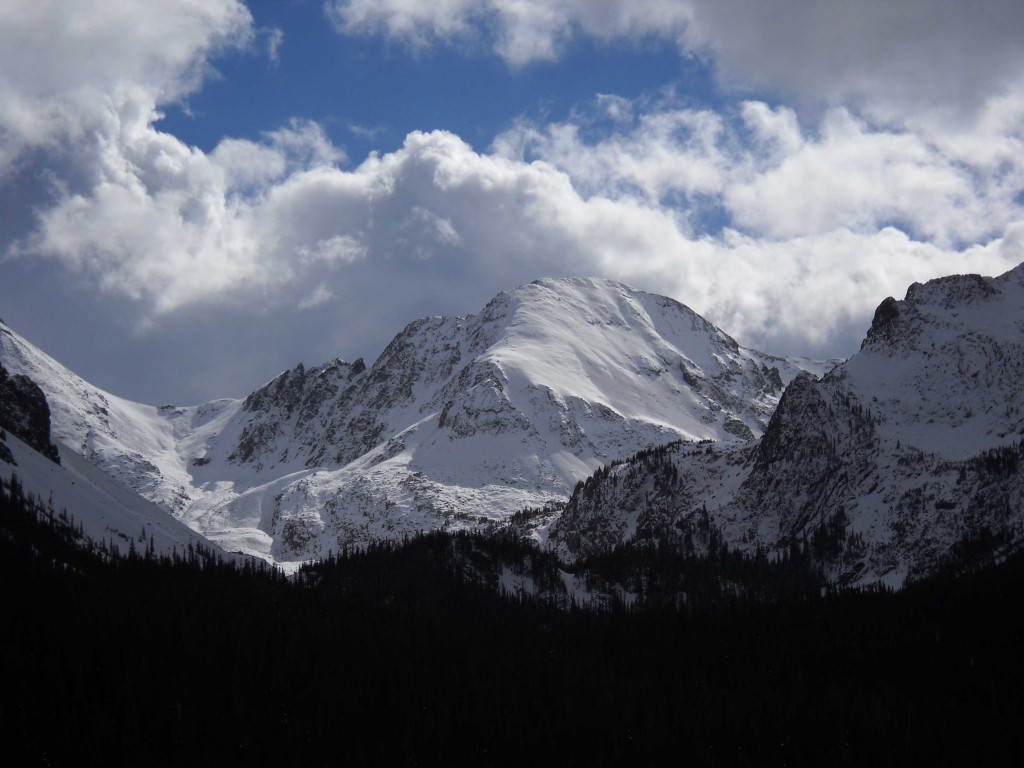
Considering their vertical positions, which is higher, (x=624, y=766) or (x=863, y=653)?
(x=863, y=653)

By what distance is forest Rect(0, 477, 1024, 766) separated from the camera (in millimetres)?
112500

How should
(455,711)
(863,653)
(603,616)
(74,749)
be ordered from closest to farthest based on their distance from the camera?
(74,749) < (455,711) < (863,653) < (603,616)

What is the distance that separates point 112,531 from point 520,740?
9800cm

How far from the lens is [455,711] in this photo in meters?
120

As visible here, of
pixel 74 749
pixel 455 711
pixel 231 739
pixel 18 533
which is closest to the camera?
pixel 74 749

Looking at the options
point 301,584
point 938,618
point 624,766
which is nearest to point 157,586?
point 301,584

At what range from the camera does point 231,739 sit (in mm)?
112438

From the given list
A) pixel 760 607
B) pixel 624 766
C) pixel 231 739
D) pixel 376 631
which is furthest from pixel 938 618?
pixel 231 739

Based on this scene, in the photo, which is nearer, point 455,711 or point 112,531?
point 455,711

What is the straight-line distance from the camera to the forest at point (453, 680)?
112 metres

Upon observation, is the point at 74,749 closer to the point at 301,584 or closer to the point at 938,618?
the point at 301,584

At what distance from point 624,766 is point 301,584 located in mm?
89285

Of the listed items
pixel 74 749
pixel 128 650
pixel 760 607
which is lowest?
pixel 74 749

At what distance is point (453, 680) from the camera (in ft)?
426
